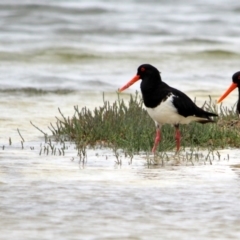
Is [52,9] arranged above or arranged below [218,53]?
above

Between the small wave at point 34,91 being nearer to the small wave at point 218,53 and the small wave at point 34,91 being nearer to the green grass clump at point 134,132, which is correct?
the green grass clump at point 134,132

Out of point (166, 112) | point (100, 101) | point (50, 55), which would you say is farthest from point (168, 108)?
point (50, 55)

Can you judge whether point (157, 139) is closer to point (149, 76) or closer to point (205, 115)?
point (205, 115)

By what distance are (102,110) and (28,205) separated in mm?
4244

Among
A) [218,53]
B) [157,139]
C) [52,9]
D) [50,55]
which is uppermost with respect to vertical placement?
[52,9]

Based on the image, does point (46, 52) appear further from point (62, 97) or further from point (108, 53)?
point (62, 97)

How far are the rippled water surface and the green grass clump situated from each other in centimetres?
32

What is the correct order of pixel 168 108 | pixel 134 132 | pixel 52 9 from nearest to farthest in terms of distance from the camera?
pixel 168 108 → pixel 134 132 → pixel 52 9

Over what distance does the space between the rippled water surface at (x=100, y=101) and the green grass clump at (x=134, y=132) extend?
323 millimetres

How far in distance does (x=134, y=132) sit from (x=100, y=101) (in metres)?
5.52

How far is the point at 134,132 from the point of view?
396 inches

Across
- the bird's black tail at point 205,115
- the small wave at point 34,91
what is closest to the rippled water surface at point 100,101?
the small wave at point 34,91

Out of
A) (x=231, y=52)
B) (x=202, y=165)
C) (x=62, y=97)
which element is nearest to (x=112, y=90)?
(x=62, y=97)

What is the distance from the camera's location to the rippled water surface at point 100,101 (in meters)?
6.46
